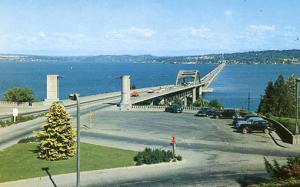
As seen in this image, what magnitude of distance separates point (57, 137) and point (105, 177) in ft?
22.9

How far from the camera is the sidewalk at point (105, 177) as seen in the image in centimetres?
2659

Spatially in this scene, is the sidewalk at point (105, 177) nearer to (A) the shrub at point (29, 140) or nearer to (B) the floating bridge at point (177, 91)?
(A) the shrub at point (29, 140)

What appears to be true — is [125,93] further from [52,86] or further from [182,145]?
[182,145]

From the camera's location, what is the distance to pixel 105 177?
28.3 m

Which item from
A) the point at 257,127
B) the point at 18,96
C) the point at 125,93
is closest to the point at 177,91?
the point at 18,96

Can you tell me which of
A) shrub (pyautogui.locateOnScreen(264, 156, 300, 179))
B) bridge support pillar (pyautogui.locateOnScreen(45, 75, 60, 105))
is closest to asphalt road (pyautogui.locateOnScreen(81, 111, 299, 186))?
shrub (pyautogui.locateOnScreen(264, 156, 300, 179))

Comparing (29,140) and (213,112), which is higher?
(213,112)

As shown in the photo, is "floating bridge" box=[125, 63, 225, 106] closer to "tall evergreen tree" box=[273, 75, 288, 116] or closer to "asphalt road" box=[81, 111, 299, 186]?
"tall evergreen tree" box=[273, 75, 288, 116]

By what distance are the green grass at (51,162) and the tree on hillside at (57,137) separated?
674mm

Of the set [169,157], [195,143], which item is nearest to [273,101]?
[195,143]

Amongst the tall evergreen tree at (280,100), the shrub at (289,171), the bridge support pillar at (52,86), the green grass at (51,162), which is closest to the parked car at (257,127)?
the green grass at (51,162)

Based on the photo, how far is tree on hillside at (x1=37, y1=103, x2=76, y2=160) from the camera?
110 ft

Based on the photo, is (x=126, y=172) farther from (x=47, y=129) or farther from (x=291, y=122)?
(x=291, y=122)

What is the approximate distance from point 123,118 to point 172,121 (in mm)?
6486
